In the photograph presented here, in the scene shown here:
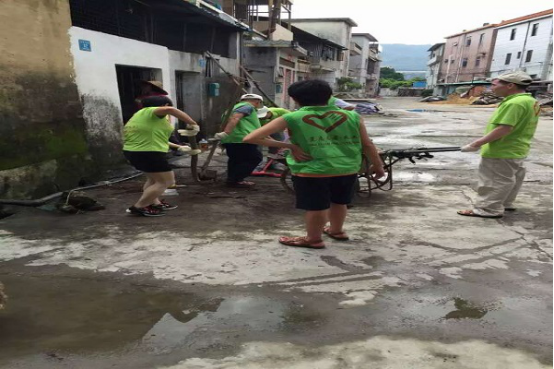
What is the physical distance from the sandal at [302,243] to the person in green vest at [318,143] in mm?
314

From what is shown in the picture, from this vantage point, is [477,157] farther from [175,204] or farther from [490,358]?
[490,358]

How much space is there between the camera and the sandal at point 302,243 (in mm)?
3584

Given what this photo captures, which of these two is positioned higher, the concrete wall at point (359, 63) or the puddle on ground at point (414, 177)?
the concrete wall at point (359, 63)

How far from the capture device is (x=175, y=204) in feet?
16.6

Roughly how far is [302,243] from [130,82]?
241 inches

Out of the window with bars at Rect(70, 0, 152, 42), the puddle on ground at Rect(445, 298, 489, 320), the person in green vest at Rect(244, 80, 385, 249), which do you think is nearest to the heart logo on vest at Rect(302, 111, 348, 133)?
the person in green vest at Rect(244, 80, 385, 249)

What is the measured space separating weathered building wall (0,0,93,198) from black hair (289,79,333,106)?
363 cm

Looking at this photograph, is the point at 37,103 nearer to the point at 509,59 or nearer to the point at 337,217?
the point at 337,217

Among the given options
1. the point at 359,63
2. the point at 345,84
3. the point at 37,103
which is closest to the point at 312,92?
the point at 37,103

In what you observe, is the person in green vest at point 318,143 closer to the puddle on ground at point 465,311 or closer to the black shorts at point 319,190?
the black shorts at point 319,190

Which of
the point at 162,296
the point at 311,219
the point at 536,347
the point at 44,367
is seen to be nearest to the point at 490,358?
the point at 536,347

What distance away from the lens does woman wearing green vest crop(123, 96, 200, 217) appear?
4219 millimetres

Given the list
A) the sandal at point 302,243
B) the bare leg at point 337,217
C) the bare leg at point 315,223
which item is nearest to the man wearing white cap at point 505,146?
the bare leg at point 337,217

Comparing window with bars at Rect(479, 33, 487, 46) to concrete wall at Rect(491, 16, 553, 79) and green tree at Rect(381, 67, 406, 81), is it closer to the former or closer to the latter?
concrete wall at Rect(491, 16, 553, 79)
